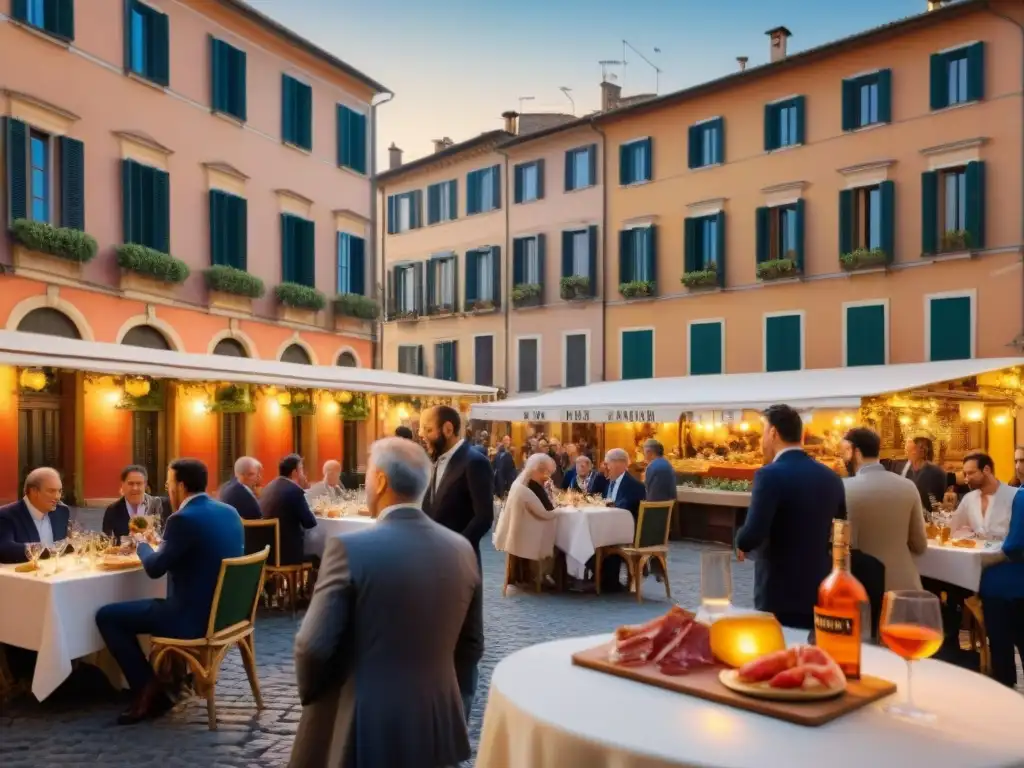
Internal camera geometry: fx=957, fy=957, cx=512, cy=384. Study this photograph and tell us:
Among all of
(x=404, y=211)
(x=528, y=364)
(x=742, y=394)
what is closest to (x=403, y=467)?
(x=742, y=394)

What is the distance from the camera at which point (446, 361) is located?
2688 centimetres

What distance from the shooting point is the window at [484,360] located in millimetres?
25719

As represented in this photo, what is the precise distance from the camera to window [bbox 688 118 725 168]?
67.9 ft

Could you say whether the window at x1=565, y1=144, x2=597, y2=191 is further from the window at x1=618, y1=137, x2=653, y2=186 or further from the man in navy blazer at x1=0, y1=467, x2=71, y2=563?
the man in navy blazer at x1=0, y1=467, x2=71, y2=563

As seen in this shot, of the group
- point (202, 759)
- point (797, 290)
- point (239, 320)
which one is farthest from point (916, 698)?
point (797, 290)

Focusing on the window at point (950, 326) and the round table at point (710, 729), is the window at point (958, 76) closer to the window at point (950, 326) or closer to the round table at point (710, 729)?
the window at point (950, 326)

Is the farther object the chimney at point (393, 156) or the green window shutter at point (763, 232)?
the chimney at point (393, 156)

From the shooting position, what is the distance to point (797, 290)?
19.3 metres

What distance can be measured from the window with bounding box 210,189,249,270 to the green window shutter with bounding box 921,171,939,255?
12.3 metres

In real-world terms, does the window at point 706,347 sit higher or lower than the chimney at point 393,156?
lower

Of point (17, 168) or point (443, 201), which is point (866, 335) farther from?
point (17, 168)

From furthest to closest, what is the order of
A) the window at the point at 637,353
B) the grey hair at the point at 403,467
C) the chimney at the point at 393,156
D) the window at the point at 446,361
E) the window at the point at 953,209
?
the chimney at the point at 393,156, the window at the point at 446,361, the window at the point at 637,353, the window at the point at 953,209, the grey hair at the point at 403,467

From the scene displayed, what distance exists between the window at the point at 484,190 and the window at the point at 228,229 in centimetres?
940

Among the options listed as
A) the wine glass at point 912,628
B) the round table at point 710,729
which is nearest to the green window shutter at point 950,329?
the round table at point 710,729
